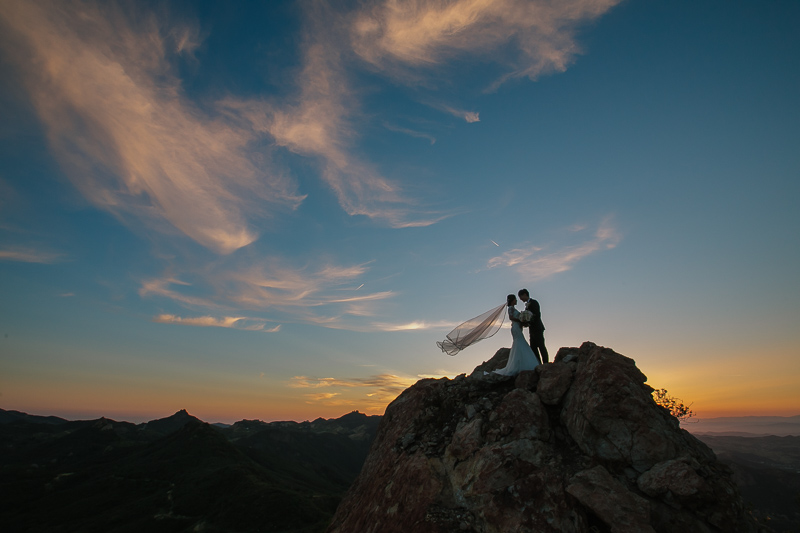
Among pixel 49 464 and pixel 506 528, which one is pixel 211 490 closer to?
pixel 49 464

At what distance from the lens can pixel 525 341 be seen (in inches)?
636

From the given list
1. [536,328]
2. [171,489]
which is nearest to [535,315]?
[536,328]

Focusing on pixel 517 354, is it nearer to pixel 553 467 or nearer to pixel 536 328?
pixel 536 328

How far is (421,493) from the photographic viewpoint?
11.3 m

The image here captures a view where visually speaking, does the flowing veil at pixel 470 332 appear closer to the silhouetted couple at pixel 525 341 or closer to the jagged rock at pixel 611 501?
the silhouetted couple at pixel 525 341

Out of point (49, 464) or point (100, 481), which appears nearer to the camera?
point (100, 481)

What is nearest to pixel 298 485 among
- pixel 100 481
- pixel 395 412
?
pixel 100 481

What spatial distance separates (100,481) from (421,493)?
16555 cm

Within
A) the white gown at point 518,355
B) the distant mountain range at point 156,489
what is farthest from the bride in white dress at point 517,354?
the distant mountain range at point 156,489

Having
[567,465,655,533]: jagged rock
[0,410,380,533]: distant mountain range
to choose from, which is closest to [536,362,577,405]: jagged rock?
[567,465,655,533]: jagged rock

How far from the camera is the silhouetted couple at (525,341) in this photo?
51.2ft

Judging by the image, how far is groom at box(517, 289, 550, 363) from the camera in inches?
635

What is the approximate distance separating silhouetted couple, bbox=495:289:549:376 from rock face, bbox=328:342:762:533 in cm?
96

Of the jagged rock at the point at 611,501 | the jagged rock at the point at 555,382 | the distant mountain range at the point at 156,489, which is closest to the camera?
the jagged rock at the point at 611,501
